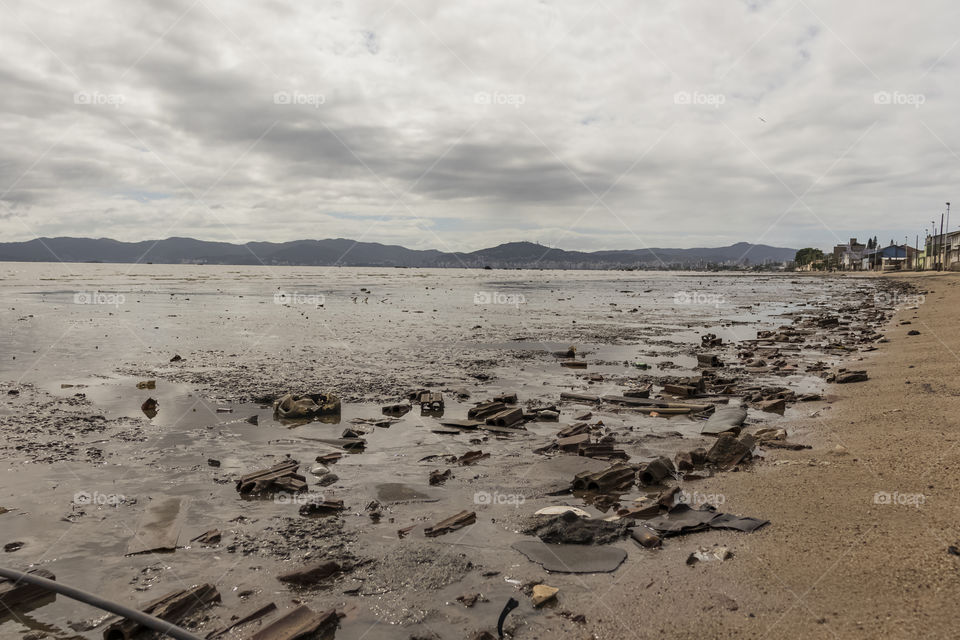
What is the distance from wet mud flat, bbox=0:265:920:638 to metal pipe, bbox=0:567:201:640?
1.24ft

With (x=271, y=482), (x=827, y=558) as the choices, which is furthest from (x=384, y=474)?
(x=827, y=558)

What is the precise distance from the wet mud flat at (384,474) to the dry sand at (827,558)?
0.62 feet

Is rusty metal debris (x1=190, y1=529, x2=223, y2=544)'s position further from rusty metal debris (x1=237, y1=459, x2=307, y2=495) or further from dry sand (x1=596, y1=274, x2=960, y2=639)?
dry sand (x1=596, y1=274, x2=960, y2=639)

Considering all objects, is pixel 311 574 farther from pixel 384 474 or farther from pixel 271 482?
pixel 384 474

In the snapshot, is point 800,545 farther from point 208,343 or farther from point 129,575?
point 208,343

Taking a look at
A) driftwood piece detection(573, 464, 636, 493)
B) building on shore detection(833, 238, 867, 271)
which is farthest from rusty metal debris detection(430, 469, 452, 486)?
building on shore detection(833, 238, 867, 271)

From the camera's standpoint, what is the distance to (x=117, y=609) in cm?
386

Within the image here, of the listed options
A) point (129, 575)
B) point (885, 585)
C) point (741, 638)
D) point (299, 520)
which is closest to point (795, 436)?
point (885, 585)

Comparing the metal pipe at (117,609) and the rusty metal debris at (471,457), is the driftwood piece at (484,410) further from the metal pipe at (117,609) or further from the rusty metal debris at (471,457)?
the metal pipe at (117,609)

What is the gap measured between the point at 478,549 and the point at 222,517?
3.18 meters

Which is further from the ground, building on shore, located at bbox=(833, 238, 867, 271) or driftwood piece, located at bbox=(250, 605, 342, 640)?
building on shore, located at bbox=(833, 238, 867, 271)

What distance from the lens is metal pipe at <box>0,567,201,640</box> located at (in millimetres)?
3705

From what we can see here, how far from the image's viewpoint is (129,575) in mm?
5094

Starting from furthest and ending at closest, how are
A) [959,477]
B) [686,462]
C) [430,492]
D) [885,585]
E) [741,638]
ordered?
[686,462], [430,492], [959,477], [885,585], [741,638]
